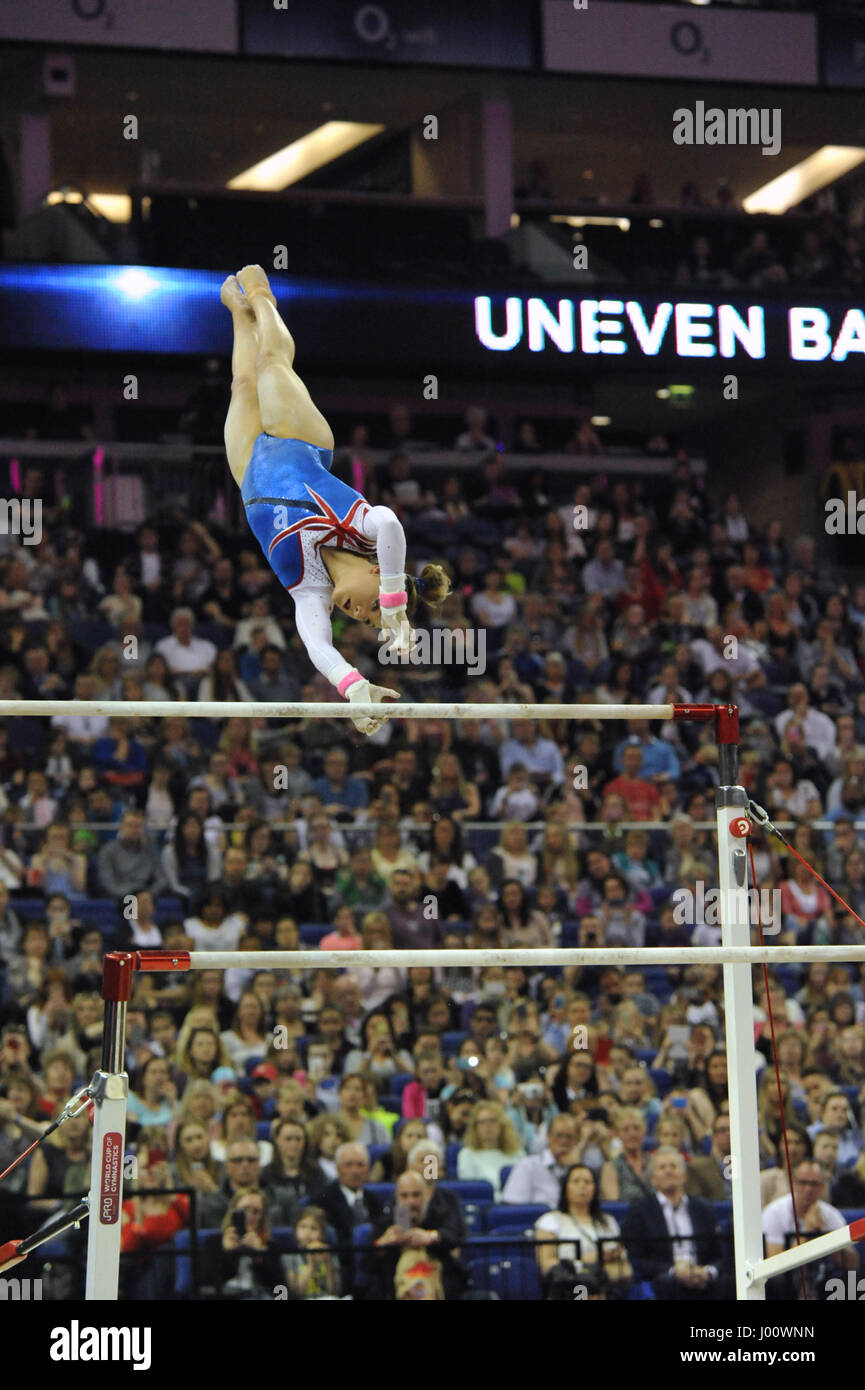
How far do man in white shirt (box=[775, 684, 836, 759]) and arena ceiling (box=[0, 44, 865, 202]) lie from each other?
18.5 feet

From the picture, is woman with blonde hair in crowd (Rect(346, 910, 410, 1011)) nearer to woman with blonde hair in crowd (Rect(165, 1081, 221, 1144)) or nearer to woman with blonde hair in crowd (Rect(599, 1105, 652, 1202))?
woman with blonde hair in crowd (Rect(165, 1081, 221, 1144))

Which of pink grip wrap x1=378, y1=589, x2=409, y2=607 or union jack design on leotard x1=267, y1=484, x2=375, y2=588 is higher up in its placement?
union jack design on leotard x1=267, y1=484, x2=375, y2=588

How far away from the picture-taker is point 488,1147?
27.4 feet

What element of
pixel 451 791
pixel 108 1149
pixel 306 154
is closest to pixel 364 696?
pixel 108 1149

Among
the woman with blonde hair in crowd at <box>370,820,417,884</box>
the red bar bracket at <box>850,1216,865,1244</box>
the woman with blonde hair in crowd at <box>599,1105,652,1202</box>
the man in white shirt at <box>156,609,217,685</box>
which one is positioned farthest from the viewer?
the man in white shirt at <box>156,609,217,685</box>

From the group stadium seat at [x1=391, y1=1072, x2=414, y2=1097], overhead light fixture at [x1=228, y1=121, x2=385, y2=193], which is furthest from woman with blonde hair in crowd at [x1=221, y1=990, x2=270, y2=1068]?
overhead light fixture at [x1=228, y1=121, x2=385, y2=193]

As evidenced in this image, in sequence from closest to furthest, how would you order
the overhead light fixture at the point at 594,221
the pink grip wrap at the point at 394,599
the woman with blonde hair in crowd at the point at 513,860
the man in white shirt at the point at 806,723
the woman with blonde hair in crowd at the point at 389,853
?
the pink grip wrap at the point at 394,599 → the woman with blonde hair in crowd at the point at 389,853 → the woman with blonde hair in crowd at the point at 513,860 → the man in white shirt at the point at 806,723 → the overhead light fixture at the point at 594,221

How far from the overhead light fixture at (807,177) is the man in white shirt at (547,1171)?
40.3 ft

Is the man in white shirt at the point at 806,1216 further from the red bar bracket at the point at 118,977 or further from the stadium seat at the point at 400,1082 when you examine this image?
the red bar bracket at the point at 118,977

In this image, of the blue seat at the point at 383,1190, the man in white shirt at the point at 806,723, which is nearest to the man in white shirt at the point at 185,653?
the man in white shirt at the point at 806,723

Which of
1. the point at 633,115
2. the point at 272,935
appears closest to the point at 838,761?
the point at 272,935

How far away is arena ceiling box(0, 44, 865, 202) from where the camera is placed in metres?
15.9

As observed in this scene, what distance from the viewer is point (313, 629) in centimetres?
584

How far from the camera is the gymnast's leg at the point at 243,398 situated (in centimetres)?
602
